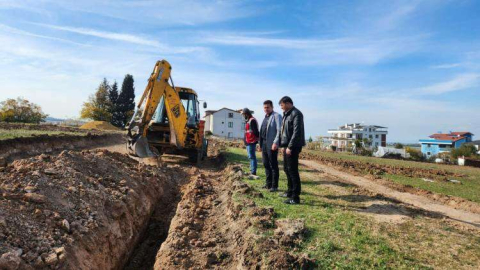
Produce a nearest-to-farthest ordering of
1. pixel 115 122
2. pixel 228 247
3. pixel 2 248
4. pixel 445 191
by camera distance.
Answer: pixel 2 248
pixel 228 247
pixel 445 191
pixel 115 122

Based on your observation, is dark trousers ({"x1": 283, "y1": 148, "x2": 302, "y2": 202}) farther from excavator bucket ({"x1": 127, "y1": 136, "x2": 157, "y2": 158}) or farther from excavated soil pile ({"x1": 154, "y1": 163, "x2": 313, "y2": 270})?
excavator bucket ({"x1": 127, "y1": 136, "x2": 157, "y2": 158})

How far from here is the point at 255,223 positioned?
4.58 meters

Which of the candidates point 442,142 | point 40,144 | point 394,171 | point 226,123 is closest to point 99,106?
point 226,123

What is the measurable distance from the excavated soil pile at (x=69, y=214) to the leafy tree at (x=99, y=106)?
5261cm

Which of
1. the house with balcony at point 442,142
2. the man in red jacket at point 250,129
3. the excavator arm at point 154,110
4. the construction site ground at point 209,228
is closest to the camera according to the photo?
the construction site ground at point 209,228

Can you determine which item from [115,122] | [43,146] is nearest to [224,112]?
[115,122]

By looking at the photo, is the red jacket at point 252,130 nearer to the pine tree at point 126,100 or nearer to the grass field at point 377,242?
the grass field at point 377,242

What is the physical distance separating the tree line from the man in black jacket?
→ 5483 cm

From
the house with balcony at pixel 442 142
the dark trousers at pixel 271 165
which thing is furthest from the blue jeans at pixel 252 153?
Result: the house with balcony at pixel 442 142

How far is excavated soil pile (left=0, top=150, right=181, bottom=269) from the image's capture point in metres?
3.63

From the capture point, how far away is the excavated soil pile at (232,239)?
3.70 metres

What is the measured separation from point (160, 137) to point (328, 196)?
7734 millimetres

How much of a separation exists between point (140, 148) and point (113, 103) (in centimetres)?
5092

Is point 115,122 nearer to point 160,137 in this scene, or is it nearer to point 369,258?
point 160,137
